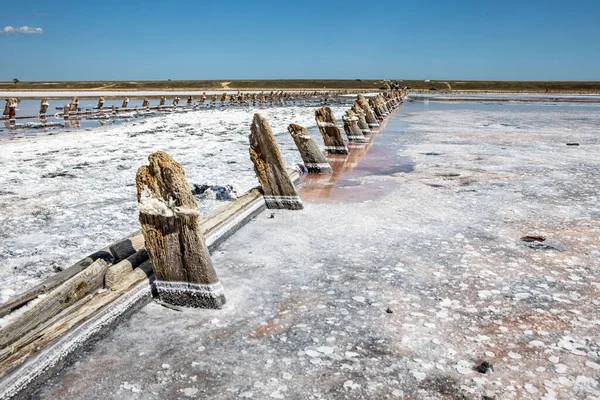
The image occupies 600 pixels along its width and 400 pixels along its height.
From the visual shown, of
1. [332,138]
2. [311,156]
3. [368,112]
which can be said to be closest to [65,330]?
[311,156]

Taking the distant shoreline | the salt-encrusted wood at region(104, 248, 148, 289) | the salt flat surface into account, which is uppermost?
the distant shoreline

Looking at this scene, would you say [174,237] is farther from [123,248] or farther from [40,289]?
[40,289]

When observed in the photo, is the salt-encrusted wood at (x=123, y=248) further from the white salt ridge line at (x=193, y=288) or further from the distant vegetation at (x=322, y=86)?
the distant vegetation at (x=322, y=86)

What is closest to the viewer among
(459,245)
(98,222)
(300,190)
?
(459,245)

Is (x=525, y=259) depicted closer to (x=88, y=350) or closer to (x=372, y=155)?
(x=88, y=350)

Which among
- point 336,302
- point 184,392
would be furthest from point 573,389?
point 184,392

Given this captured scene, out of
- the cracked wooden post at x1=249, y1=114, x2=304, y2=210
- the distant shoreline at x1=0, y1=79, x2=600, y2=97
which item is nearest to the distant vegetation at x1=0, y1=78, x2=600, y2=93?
the distant shoreline at x1=0, y1=79, x2=600, y2=97

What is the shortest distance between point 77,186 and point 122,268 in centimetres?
583

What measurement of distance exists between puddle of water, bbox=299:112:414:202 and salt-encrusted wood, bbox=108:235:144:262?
3894mm

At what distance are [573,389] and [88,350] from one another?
3299 millimetres

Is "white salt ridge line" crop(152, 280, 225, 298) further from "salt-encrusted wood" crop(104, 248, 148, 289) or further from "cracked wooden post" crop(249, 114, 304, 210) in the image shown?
"cracked wooden post" crop(249, 114, 304, 210)

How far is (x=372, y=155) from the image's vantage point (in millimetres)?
13711

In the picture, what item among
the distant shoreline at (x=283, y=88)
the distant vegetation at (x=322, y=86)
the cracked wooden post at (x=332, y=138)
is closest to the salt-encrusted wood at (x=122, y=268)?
the cracked wooden post at (x=332, y=138)

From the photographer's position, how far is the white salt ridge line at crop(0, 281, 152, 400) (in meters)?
2.88
